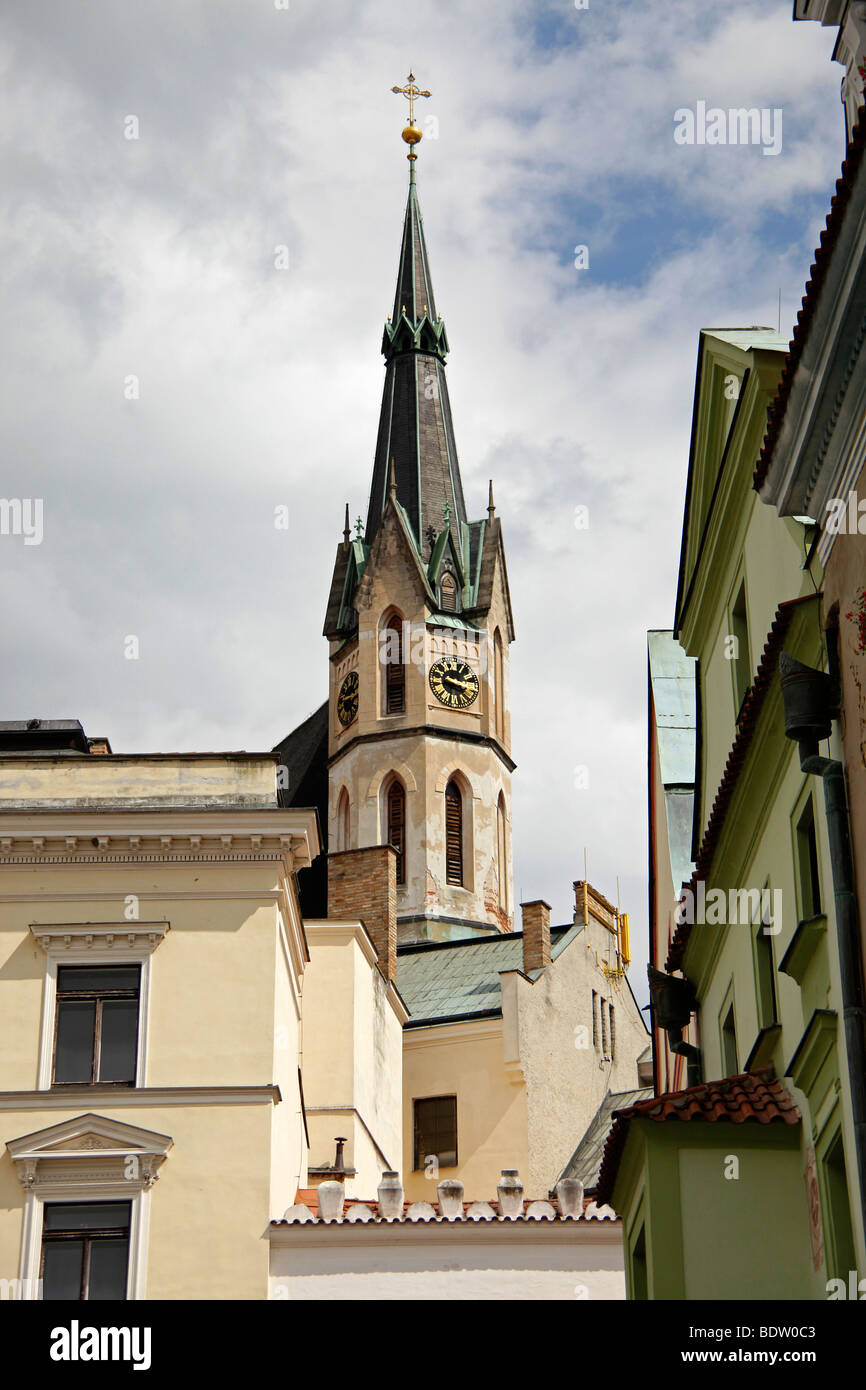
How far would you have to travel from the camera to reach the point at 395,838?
73.5 meters

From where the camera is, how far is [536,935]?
54.2 meters

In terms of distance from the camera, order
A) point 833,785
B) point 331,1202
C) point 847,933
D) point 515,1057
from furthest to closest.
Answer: point 515,1057 < point 331,1202 < point 833,785 < point 847,933

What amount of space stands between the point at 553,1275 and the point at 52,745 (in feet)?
38.0

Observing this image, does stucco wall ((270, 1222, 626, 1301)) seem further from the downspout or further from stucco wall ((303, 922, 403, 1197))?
the downspout

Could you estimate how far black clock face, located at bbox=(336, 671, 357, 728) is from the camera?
3044 inches

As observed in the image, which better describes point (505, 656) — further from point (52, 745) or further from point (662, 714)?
point (662, 714)

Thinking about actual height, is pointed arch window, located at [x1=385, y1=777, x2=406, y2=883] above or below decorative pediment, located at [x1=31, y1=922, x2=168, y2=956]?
above

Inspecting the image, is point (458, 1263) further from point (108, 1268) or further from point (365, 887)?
point (365, 887)

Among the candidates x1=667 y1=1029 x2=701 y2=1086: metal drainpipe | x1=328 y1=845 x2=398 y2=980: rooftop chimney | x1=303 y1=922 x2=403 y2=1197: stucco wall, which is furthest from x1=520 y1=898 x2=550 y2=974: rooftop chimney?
x1=667 y1=1029 x2=701 y2=1086: metal drainpipe

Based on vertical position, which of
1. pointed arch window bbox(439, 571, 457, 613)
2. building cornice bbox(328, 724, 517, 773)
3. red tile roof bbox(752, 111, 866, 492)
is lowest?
red tile roof bbox(752, 111, 866, 492)

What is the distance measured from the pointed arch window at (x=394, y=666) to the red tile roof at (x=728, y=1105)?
59.6 m

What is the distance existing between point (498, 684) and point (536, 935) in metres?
24.3

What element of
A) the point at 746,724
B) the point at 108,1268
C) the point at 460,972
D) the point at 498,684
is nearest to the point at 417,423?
the point at 498,684

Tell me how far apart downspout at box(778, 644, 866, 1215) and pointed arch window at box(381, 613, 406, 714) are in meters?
62.3
